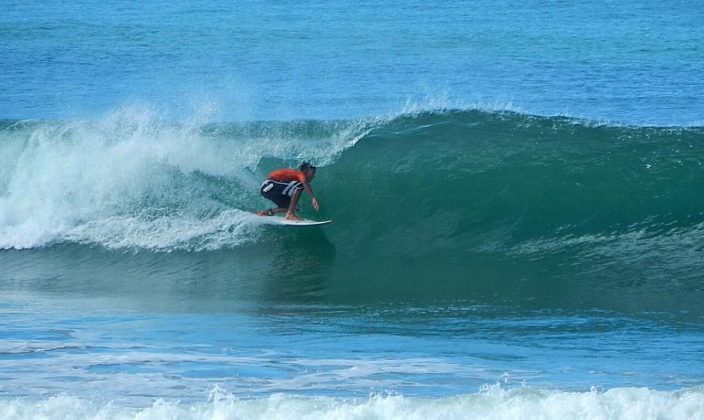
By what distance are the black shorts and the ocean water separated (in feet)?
1.42

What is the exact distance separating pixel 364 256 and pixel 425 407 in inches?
229

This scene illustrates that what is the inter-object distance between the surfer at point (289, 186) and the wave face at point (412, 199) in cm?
43

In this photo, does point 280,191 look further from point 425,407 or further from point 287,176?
point 425,407

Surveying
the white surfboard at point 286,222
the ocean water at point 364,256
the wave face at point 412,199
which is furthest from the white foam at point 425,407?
the white surfboard at point 286,222

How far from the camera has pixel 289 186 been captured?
42.3ft

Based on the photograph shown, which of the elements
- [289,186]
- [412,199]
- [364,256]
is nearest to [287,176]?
[289,186]

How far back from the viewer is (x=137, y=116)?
51.8ft

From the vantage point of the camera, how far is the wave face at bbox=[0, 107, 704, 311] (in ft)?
39.4

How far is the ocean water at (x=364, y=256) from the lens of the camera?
7.82m

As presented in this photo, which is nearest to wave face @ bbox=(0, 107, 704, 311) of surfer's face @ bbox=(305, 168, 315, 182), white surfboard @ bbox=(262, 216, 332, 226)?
white surfboard @ bbox=(262, 216, 332, 226)

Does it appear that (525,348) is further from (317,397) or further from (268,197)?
(268,197)

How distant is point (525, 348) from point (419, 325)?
1.29m

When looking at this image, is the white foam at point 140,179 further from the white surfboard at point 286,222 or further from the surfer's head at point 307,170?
the surfer's head at point 307,170

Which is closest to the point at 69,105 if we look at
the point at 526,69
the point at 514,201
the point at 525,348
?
the point at 526,69
